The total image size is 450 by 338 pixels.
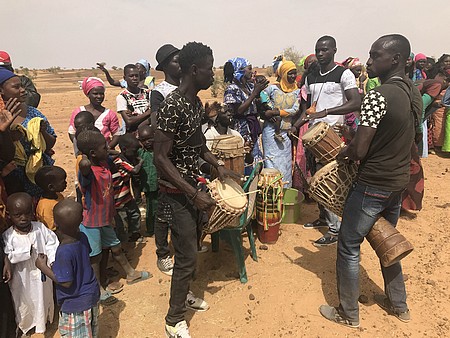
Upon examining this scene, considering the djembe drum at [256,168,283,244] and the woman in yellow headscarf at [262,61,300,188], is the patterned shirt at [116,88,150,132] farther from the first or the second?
the djembe drum at [256,168,283,244]

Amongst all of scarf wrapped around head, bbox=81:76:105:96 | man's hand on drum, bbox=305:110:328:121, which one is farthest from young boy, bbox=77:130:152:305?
man's hand on drum, bbox=305:110:328:121

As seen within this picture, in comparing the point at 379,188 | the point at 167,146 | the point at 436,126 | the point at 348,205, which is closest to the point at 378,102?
the point at 379,188

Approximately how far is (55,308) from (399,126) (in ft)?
12.0

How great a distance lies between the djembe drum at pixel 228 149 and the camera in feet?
14.1

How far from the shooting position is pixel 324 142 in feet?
12.6

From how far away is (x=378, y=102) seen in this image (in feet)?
9.20

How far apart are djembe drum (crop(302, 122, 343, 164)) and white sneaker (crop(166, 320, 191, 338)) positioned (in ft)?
7.17

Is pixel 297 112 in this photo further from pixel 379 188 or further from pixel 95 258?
pixel 95 258

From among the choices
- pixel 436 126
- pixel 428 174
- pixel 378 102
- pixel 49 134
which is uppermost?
pixel 378 102

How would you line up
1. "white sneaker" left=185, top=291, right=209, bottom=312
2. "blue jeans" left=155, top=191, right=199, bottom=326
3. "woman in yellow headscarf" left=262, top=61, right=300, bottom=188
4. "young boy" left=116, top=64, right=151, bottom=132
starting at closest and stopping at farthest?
1. "blue jeans" left=155, top=191, right=199, bottom=326
2. "white sneaker" left=185, top=291, right=209, bottom=312
3. "young boy" left=116, top=64, right=151, bottom=132
4. "woman in yellow headscarf" left=262, top=61, right=300, bottom=188

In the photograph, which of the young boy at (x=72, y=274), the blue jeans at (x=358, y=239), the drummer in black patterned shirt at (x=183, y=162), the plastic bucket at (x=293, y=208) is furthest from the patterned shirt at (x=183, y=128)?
the plastic bucket at (x=293, y=208)

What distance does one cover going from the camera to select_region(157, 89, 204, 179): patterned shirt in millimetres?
2752

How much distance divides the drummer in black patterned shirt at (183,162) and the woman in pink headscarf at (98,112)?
5.95 ft

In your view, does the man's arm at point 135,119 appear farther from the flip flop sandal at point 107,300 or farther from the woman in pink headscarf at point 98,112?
the flip flop sandal at point 107,300
